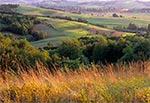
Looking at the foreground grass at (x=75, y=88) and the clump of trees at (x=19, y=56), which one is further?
the clump of trees at (x=19, y=56)

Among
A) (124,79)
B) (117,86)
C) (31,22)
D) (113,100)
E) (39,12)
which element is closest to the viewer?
(113,100)

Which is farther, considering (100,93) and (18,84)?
(18,84)

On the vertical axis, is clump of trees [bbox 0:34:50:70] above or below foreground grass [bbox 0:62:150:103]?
below

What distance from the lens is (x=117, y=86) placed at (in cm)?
642

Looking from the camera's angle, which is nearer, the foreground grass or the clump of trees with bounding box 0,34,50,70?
the foreground grass

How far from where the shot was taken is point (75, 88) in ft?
20.9

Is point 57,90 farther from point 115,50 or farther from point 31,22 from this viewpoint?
point 31,22

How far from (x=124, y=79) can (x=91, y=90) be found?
1.21 m

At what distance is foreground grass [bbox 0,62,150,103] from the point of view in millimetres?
5836

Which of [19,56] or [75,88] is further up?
[75,88]

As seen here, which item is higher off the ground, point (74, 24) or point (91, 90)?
point (91, 90)

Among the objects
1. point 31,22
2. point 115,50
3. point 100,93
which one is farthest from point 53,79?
point 31,22

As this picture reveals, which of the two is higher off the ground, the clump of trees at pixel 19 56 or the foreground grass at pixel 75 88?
the foreground grass at pixel 75 88

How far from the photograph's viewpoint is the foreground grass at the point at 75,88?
584 centimetres
